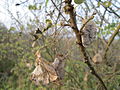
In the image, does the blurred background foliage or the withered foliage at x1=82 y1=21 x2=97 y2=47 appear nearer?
the withered foliage at x1=82 y1=21 x2=97 y2=47

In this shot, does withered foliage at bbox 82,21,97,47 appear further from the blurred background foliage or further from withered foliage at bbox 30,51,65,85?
the blurred background foliage

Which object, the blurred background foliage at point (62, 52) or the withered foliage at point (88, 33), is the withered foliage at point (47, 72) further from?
the blurred background foliage at point (62, 52)

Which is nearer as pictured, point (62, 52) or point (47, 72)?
point (47, 72)

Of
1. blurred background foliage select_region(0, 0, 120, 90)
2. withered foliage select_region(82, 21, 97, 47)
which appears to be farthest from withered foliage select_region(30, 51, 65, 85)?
blurred background foliage select_region(0, 0, 120, 90)

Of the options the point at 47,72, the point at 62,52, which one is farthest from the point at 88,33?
the point at 62,52

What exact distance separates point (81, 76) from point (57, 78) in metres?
3.54

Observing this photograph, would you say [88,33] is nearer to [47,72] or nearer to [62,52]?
[47,72]

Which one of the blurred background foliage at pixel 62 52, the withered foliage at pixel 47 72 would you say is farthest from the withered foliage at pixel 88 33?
the blurred background foliage at pixel 62 52

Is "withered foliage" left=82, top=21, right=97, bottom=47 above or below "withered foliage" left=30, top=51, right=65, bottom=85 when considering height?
above

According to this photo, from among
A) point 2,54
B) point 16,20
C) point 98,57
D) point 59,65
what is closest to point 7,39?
point 2,54

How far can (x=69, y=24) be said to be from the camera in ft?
2.42

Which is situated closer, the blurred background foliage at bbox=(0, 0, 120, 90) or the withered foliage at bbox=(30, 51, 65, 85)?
the withered foliage at bbox=(30, 51, 65, 85)

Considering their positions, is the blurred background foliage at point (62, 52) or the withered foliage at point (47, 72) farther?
the blurred background foliage at point (62, 52)

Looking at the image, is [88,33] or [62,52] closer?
[88,33]
